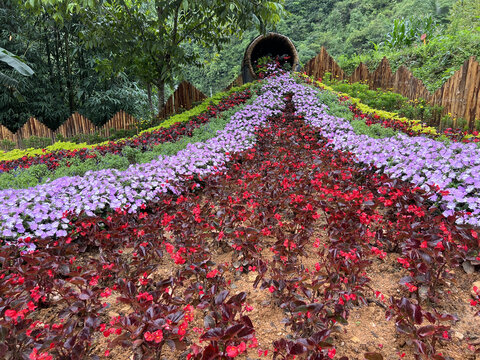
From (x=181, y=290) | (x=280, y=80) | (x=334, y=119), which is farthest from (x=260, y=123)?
(x=181, y=290)

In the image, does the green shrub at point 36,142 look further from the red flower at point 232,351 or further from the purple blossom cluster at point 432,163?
the red flower at point 232,351

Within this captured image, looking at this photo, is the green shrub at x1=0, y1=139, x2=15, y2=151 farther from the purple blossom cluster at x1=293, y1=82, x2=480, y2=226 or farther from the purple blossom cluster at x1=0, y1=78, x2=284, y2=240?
the purple blossom cluster at x1=293, y1=82, x2=480, y2=226

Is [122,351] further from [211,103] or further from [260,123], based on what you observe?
[211,103]

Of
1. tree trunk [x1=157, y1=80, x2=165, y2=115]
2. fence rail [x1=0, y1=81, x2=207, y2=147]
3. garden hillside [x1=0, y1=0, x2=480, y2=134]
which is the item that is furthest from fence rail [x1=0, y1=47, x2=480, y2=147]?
garden hillside [x1=0, y1=0, x2=480, y2=134]

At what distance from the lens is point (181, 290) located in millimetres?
2051

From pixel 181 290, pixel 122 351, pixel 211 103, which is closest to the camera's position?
pixel 122 351

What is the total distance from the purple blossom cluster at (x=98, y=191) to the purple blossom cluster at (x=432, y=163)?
1807mm

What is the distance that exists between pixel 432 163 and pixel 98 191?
3.34 metres

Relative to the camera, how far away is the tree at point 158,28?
602cm

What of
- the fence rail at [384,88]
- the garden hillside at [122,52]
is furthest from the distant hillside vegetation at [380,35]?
the fence rail at [384,88]

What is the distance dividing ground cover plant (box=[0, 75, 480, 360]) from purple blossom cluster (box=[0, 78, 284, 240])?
0.10 m

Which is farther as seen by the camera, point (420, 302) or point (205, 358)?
point (420, 302)

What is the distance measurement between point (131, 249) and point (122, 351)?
3.76 ft

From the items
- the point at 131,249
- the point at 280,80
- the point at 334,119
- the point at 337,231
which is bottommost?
the point at 131,249
